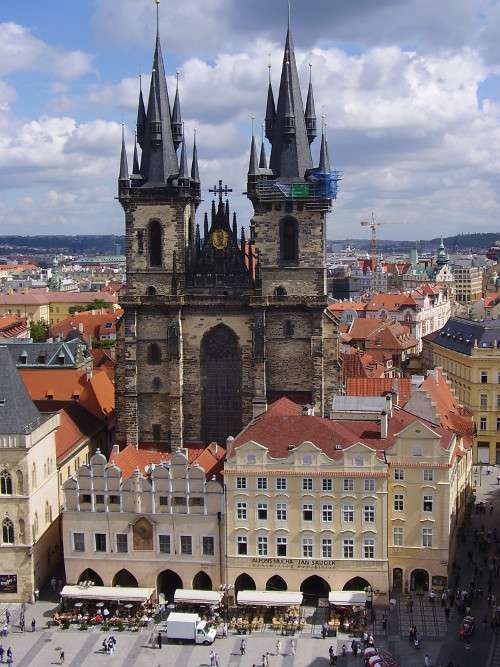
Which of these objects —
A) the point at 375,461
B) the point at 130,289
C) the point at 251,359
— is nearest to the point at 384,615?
the point at 375,461

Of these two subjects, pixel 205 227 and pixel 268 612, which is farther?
pixel 205 227

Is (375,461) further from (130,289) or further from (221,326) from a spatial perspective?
(130,289)

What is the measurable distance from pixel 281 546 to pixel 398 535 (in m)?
8.11

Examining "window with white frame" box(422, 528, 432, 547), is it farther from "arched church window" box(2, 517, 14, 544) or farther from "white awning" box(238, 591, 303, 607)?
"arched church window" box(2, 517, 14, 544)

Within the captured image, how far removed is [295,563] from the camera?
6312 centimetres

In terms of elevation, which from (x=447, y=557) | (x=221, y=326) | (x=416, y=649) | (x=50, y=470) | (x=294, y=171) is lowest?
(x=416, y=649)

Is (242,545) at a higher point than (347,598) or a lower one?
higher

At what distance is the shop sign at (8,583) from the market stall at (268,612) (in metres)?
16.1

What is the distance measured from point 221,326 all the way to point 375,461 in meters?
23.8

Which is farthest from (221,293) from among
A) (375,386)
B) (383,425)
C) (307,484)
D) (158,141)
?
(307,484)

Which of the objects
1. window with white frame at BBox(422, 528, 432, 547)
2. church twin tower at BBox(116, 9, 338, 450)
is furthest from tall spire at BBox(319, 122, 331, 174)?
window with white frame at BBox(422, 528, 432, 547)

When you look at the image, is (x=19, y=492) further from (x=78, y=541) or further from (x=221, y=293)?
(x=221, y=293)

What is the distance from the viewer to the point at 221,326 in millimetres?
81062

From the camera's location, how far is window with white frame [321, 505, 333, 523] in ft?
205
